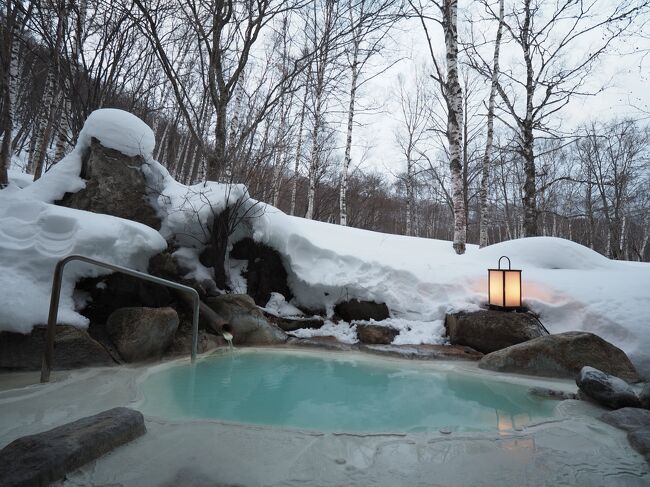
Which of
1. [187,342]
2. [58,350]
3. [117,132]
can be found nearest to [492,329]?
[187,342]

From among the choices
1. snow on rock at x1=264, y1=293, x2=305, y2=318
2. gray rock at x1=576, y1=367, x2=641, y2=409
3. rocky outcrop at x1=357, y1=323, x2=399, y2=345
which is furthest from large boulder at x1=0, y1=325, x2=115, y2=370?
gray rock at x1=576, y1=367, x2=641, y2=409

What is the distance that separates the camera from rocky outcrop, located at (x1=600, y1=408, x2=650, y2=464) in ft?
6.31

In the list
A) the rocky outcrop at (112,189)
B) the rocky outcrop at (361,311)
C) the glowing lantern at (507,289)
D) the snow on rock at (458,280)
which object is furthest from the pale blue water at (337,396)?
the rocky outcrop at (112,189)

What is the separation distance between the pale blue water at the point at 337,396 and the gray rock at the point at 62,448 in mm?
616

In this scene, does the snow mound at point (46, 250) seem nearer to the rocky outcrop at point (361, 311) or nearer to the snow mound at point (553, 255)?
the rocky outcrop at point (361, 311)

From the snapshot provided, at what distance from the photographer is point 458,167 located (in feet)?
26.8

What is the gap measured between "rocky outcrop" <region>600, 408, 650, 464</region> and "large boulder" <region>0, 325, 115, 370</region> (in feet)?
14.9

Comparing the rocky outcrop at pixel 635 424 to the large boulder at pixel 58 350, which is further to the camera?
the large boulder at pixel 58 350

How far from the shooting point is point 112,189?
5.68 meters

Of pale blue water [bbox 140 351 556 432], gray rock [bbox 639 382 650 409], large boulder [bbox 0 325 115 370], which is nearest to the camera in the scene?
pale blue water [bbox 140 351 556 432]

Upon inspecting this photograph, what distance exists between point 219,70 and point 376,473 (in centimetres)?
526

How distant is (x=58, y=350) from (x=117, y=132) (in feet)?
14.3

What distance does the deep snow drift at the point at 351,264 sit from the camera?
4191mm

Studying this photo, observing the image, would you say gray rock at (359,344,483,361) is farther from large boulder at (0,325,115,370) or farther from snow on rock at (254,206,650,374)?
large boulder at (0,325,115,370)
